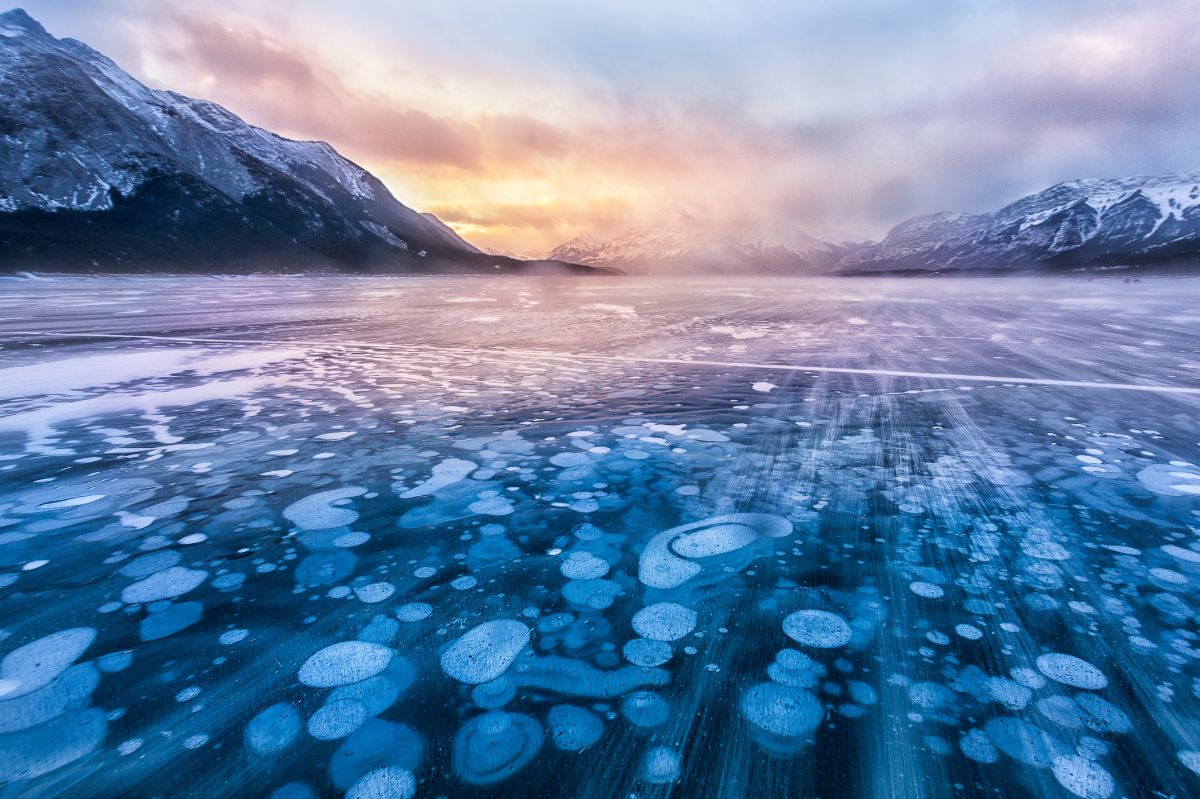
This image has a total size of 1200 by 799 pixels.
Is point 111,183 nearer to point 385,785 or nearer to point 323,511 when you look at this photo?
point 323,511

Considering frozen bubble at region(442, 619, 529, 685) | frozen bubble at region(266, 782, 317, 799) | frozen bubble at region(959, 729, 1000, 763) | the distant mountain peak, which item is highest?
the distant mountain peak

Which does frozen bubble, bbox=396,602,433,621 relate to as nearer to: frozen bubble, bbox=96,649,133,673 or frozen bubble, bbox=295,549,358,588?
frozen bubble, bbox=295,549,358,588

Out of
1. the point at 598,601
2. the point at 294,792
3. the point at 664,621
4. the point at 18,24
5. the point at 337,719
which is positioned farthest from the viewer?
the point at 18,24

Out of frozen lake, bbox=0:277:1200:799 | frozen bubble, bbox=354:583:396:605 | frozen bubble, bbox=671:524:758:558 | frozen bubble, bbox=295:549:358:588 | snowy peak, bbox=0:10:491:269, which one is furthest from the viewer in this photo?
snowy peak, bbox=0:10:491:269

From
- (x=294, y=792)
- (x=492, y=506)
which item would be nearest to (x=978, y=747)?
(x=294, y=792)

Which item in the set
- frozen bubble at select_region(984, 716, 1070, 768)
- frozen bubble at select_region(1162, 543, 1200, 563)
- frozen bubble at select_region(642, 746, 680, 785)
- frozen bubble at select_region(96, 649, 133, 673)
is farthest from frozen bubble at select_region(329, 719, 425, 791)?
frozen bubble at select_region(1162, 543, 1200, 563)

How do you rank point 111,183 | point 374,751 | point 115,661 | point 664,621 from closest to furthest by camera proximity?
point 374,751
point 115,661
point 664,621
point 111,183

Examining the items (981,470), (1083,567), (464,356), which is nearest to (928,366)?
(981,470)
